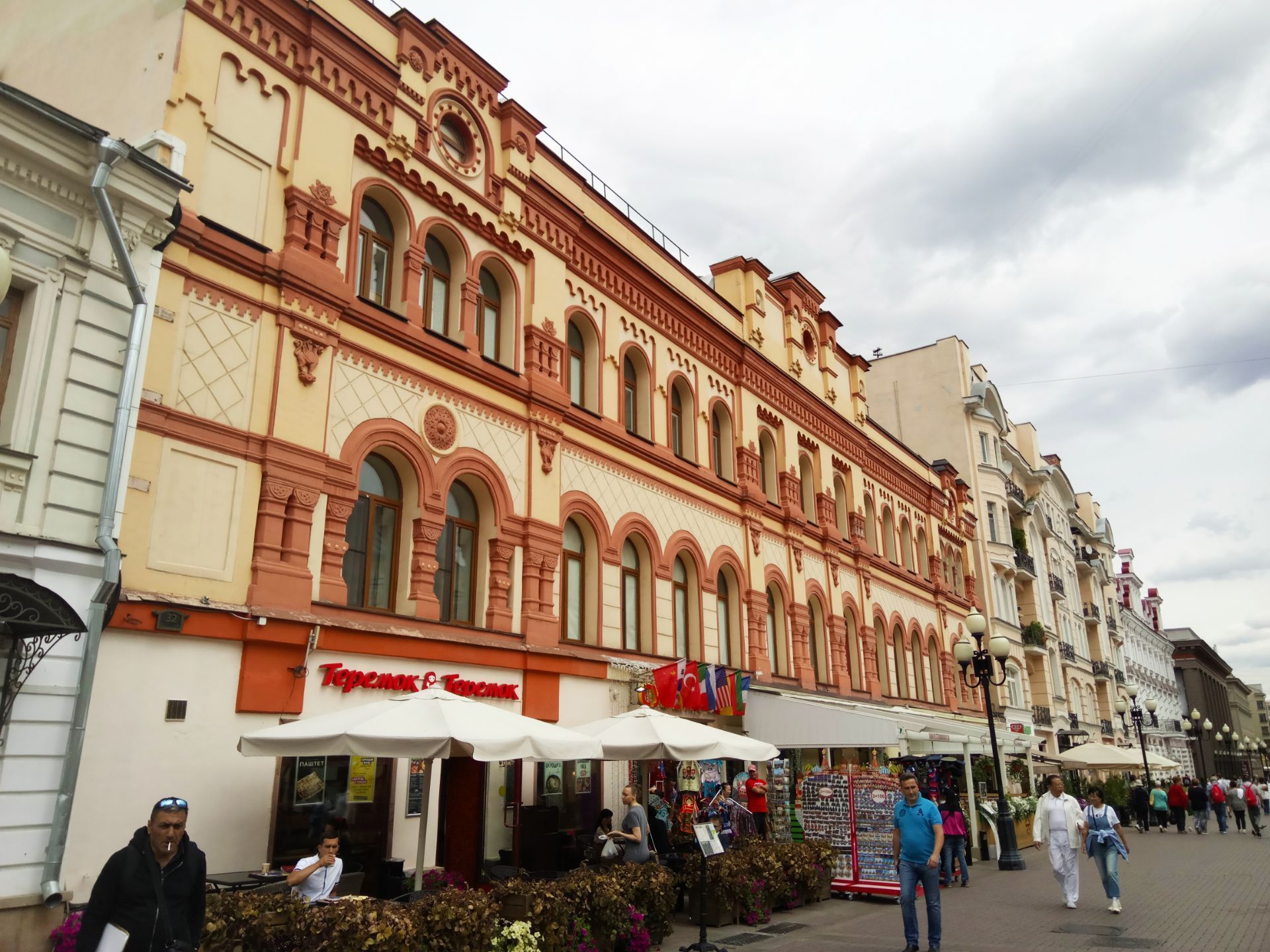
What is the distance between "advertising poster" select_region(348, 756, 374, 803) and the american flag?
7857mm

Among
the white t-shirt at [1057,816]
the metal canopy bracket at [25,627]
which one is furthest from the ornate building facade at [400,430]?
the white t-shirt at [1057,816]

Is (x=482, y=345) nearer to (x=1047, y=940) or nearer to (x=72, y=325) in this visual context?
(x=72, y=325)

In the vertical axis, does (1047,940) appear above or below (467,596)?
below

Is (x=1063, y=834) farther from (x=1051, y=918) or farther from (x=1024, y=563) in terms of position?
(x=1024, y=563)

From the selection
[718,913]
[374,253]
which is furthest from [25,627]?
[718,913]

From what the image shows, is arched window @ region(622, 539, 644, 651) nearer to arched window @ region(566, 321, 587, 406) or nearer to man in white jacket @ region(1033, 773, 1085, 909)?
arched window @ region(566, 321, 587, 406)

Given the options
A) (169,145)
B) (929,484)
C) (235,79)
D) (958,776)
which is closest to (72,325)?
(169,145)

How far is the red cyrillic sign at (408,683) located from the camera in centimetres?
1196

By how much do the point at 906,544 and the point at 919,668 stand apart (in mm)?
4234

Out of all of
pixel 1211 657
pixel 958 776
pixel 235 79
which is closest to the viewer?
pixel 235 79

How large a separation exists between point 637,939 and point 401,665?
15.7 feet

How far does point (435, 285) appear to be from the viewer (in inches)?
614

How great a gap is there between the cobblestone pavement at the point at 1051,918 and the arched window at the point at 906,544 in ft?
48.8

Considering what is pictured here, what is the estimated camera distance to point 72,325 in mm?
9688
